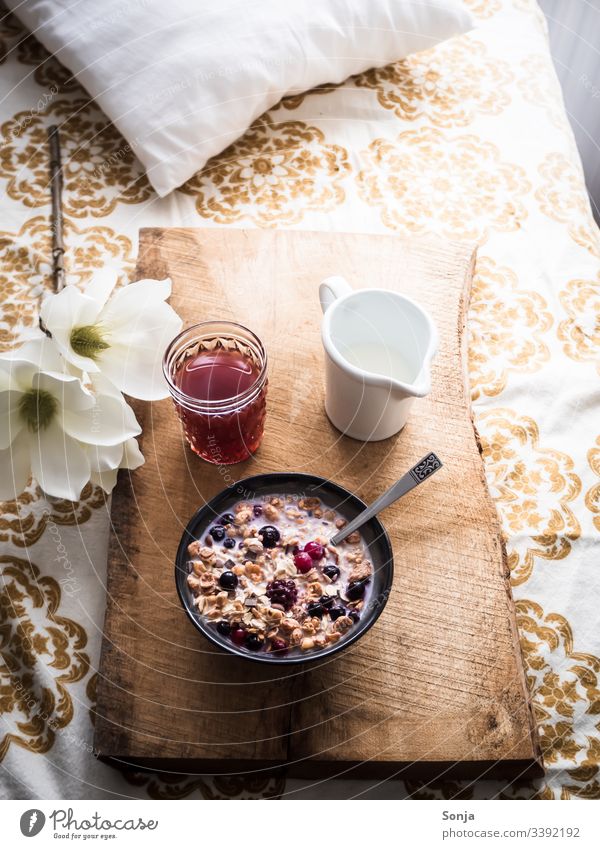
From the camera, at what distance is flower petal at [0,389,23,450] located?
572 millimetres

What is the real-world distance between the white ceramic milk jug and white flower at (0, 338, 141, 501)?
0.18 metres

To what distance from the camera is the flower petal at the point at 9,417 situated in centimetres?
57

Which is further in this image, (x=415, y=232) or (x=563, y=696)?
(x=415, y=232)

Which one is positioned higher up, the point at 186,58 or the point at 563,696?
the point at 186,58

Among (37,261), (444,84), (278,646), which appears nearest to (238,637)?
(278,646)

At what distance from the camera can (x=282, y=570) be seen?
1.96 ft

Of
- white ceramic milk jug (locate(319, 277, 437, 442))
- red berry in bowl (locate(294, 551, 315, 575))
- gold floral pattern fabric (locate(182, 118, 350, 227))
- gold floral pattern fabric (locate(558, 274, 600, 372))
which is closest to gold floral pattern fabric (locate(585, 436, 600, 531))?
gold floral pattern fabric (locate(558, 274, 600, 372))

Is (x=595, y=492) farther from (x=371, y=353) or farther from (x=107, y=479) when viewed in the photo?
(x=107, y=479)

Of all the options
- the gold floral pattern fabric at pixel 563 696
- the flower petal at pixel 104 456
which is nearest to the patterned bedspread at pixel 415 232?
the gold floral pattern fabric at pixel 563 696

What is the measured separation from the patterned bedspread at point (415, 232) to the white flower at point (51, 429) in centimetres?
14

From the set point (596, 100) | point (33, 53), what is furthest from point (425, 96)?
point (33, 53)

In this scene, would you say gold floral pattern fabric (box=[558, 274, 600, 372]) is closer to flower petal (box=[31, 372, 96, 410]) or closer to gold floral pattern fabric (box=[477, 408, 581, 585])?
gold floral pattern fabric (box=[477, 408, 581, 585])

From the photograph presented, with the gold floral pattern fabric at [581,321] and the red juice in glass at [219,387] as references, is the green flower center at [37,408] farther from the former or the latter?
the gold floral pattern fabric at [581,321]

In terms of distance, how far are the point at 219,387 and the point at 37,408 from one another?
0.16m
